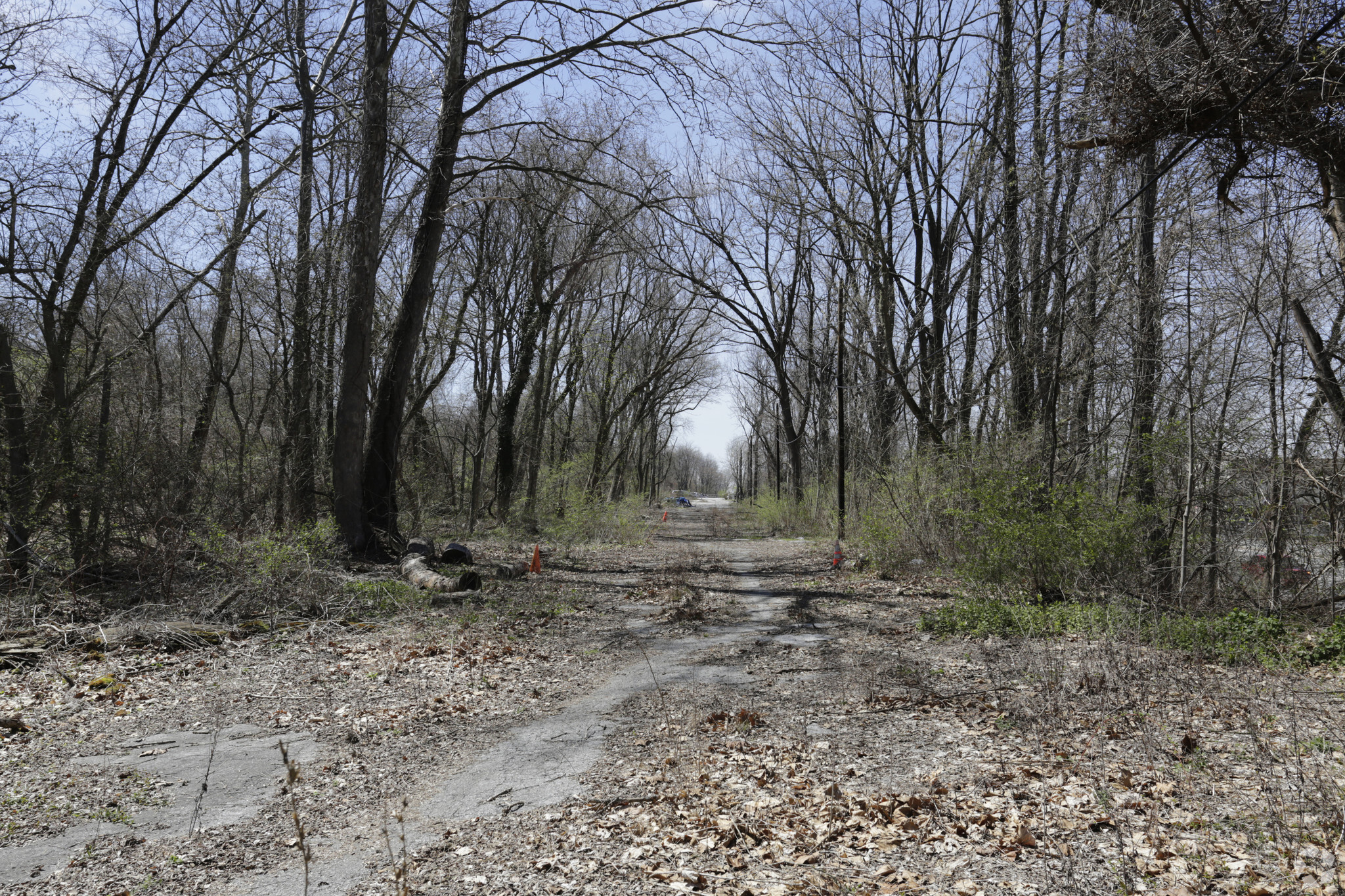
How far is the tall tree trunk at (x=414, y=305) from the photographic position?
490 inches

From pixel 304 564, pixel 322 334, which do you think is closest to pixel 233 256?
pixel 322 334

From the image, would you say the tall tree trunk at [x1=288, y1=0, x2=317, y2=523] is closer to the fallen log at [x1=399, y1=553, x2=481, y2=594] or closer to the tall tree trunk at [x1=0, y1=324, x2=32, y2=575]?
the fallen log at [x1=399, y1=553, x2=481, y2=594]

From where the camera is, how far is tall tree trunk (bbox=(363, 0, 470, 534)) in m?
12.5

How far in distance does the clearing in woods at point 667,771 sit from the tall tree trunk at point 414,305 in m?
5.08

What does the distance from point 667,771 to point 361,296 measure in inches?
397

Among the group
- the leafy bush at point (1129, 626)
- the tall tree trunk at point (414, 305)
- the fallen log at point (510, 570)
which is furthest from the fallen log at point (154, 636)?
the leafy bush at point (1129, 626)

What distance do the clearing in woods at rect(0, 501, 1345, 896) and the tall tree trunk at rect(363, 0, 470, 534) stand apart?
5.08m

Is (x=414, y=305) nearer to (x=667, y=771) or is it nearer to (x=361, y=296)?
(x=361, y=296)

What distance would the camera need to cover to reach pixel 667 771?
4.62 m

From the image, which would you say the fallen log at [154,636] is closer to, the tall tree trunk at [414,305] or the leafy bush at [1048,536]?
the tall tree trunk at [414,305]

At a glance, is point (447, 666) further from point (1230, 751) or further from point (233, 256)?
point (233, 256)

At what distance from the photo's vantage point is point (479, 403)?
24.6 m

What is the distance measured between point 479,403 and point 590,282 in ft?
18.1

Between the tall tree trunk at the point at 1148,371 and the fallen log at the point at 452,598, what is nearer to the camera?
the tall tree trunk at the point at 1148,371
